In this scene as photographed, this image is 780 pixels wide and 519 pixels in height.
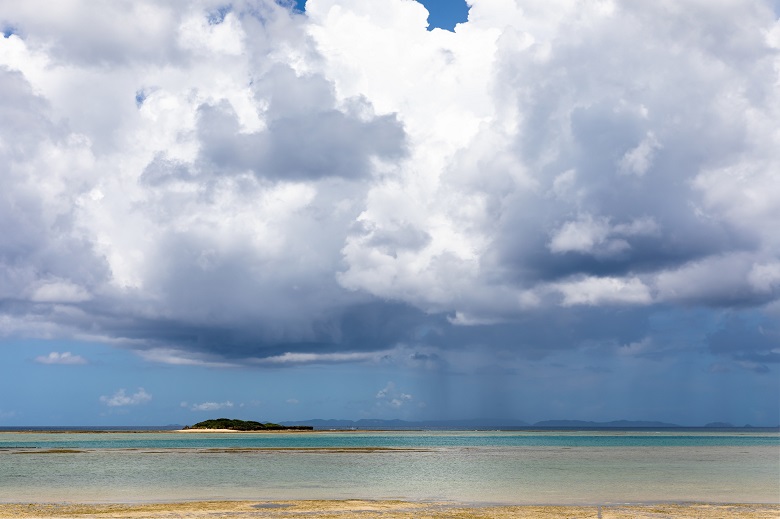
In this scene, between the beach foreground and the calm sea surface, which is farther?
the calm sea surface

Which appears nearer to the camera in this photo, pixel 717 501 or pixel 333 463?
pixel 717 501

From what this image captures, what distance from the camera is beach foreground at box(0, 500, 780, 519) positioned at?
4175 centimetres

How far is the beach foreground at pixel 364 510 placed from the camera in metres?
41.8

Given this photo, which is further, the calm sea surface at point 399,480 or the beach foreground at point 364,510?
the calm sea surface at point 399,480

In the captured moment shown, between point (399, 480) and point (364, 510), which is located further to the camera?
point (399, 480)

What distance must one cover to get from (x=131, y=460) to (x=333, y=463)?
90.2 ft

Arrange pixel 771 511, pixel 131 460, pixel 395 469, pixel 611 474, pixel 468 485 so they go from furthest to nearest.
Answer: pixel 131 460 → pixel 395 469 → pixel 611 474 → pixel 468 485 → pixel 771 511

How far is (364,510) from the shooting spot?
4409cm

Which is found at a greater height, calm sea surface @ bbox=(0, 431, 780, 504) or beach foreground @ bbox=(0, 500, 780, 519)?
beach foreground @ bbox=(0, 500, 780, 519)

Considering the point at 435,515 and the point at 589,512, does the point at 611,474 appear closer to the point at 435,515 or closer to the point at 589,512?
the point at 589,512

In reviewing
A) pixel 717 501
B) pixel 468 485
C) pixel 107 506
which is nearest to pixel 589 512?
pixel 717 501

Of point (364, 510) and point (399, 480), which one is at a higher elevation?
point (364, 510)

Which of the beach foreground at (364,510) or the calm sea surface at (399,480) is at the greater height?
the beach foreground at (364,510)

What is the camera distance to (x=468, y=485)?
60812mm
